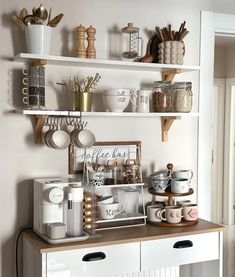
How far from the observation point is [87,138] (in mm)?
2492

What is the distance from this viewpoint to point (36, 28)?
7.57 ft

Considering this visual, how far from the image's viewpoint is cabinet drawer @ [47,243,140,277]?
218cm

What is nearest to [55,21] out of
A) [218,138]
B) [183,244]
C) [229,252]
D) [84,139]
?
[84,139]

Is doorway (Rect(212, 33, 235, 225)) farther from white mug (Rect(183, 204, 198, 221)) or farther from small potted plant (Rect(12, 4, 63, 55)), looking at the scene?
small potted plant (Rect(12, 4, 63, 55))

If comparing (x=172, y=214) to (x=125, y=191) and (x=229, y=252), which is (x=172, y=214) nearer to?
(x=125, y=191)

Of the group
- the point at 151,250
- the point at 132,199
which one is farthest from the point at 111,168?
the point at 151,250

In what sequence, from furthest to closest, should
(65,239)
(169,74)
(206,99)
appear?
(206,99)
(169,74)
(65,239)

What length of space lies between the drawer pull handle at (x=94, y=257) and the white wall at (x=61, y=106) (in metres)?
0.47

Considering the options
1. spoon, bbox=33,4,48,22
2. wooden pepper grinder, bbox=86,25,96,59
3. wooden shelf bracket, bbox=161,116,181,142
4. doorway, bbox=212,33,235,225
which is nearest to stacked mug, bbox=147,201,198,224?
wooden shelf bracket, bbox=161,116,181,142

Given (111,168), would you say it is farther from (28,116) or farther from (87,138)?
(28,116)

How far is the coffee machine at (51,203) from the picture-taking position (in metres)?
2.31

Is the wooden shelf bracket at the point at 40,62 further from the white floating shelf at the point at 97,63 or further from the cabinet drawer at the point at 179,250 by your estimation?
the cabinet drawer at the point at 179,250

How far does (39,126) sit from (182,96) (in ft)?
2.78

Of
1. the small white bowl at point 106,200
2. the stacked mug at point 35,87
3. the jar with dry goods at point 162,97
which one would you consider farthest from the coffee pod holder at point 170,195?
the stacked mug at point 35,87
